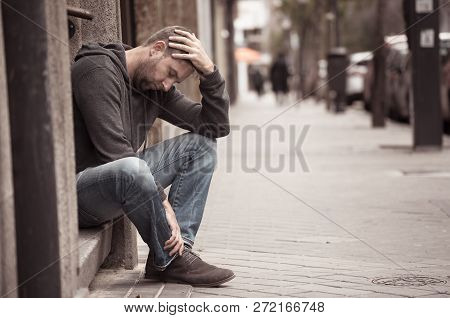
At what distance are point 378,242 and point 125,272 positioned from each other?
176 centimetres

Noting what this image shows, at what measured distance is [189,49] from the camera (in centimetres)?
432

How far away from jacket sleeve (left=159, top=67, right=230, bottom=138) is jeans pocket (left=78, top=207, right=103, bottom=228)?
0.68m

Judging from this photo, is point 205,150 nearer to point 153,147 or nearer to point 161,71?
point 153,147

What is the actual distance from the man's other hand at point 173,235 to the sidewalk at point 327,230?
20cm

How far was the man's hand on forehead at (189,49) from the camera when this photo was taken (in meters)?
4.29

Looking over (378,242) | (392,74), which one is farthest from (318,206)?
(392,74)

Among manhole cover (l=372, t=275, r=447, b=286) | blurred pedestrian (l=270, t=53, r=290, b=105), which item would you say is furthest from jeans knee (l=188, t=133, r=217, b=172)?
blurred pedestrian (l=270, t=53, r=290, b=105)

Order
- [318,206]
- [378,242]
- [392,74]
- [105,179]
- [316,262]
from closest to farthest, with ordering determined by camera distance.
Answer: [105,179] < [316,262] < [378,242] < [318,206] < [392,74]

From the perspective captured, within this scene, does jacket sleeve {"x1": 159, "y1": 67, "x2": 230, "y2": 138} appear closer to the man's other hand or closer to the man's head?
the man's head

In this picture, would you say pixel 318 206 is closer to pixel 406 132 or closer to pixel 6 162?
pixel 6 162

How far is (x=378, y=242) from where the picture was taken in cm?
579

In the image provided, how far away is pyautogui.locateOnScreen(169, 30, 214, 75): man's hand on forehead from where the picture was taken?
4.29m

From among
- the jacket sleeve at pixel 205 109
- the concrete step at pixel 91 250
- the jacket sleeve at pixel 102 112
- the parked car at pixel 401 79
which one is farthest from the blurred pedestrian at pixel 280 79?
the jacket sleeve at pixel 102 112

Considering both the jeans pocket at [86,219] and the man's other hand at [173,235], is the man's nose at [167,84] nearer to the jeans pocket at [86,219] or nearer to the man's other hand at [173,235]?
the man's other hand at [173,235]
